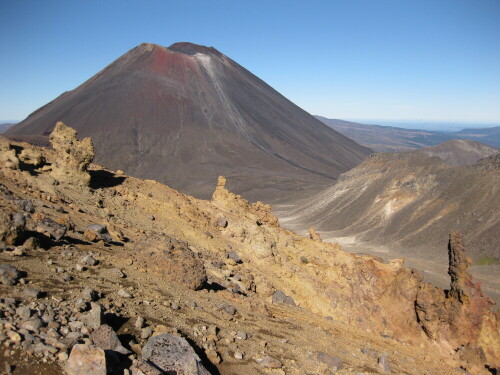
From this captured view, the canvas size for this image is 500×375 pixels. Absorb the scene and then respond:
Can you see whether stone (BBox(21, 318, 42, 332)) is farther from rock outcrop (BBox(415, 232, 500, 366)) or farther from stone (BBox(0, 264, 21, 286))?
rock outcrop (BBox(415, 232, 500, 366))

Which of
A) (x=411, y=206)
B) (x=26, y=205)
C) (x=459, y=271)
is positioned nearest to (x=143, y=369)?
(x=26, y=205)

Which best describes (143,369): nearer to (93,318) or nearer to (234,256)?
(93,318)

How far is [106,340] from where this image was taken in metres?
4.01

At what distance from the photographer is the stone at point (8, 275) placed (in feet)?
15.2

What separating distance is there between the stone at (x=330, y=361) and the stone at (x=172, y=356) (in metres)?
2.31

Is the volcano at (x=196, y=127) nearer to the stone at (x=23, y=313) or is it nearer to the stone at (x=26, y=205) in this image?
the stone at (x=26, y=205)

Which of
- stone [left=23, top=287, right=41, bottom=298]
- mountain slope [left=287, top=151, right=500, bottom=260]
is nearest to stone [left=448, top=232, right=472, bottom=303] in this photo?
stone [left=23, top=287, right=41, bottom=298]

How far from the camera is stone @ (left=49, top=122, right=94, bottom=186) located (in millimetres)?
11008

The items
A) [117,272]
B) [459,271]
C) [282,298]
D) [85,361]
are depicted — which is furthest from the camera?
[459,271]

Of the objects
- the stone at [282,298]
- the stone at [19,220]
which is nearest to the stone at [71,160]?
the stone at [19,220]

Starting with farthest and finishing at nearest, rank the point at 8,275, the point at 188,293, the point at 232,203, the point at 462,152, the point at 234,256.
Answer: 1. the point at 462,152
2. the point at 232,203
3. the point at 234,256
4. the point at 188,293
5. the point at 8,275

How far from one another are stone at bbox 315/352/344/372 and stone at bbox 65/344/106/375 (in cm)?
342

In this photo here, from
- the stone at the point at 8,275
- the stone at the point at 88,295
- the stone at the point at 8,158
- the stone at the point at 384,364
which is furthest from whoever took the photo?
the stone at the point at 8,158

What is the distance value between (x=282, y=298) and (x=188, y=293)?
4244 millimetres
